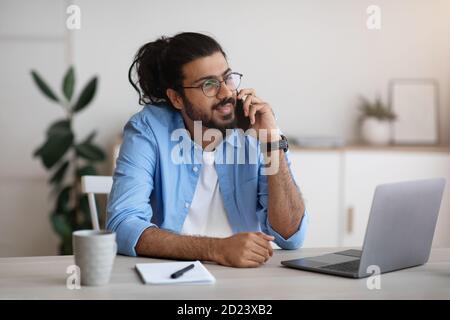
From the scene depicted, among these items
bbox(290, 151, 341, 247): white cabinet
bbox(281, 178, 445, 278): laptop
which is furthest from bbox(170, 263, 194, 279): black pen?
bbox(290, 151, 341, 247): white cabinet

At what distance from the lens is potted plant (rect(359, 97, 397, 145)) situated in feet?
13.5

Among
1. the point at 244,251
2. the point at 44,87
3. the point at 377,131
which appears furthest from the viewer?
the point at 377,131

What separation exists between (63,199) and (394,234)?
275 cm

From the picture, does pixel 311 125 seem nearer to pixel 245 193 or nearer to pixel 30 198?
pixel 30 198

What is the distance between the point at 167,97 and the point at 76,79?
1.90 m

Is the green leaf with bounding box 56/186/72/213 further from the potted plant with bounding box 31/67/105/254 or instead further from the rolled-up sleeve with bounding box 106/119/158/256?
the rolled-up sleeve with bounding box 106/119/158/256

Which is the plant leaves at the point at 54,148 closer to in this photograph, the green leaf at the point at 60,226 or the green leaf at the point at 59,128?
the green leaf at the point at 59,128

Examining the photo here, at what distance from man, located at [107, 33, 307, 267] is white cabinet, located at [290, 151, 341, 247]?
5.67 ft

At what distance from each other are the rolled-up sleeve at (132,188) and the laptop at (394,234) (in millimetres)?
435

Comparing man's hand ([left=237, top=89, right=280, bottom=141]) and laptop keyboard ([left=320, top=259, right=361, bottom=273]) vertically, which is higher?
man's hand ([left=237, top=89, right=280, bottom=141])

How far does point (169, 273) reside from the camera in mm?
1503

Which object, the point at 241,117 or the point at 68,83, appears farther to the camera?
the point at 68,83

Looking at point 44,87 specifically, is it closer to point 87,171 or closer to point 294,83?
point 87,171

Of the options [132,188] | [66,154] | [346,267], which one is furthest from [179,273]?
[66,154]
